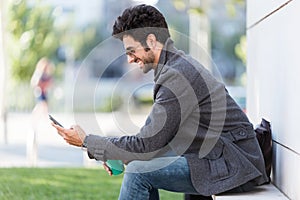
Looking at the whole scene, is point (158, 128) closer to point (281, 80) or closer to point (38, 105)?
point (281, 80)

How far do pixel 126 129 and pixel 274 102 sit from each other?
1072mm

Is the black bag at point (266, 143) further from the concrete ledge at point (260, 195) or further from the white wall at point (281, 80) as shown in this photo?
the concrete ledge at point (260, 195)

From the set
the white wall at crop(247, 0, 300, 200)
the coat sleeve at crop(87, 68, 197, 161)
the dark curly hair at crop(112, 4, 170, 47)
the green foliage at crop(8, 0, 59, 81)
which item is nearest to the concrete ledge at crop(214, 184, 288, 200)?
the white wall at crop(247, 0, 300, 200)

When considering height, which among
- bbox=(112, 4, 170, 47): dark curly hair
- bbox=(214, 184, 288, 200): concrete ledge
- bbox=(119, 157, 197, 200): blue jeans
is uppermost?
bbox=(112, 4, 170, 47): dark curly hair

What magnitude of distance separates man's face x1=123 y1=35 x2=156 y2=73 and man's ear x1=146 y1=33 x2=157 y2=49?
0.03 meters

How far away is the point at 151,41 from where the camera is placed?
3.46 metres

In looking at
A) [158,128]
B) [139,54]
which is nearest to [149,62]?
[139,54]

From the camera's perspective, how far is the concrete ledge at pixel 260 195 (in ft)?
10.8

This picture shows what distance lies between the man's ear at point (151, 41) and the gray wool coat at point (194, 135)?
0.06 metres

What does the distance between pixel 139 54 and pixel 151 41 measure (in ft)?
0.29

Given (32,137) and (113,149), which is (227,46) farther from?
(113,149)

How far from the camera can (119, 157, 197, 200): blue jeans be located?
3.35m

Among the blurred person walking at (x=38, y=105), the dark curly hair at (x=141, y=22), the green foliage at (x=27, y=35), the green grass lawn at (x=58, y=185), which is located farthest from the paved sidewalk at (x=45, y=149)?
the dark curly hair at (x=141, y=22)

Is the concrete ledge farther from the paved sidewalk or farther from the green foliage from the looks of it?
the green foliage
